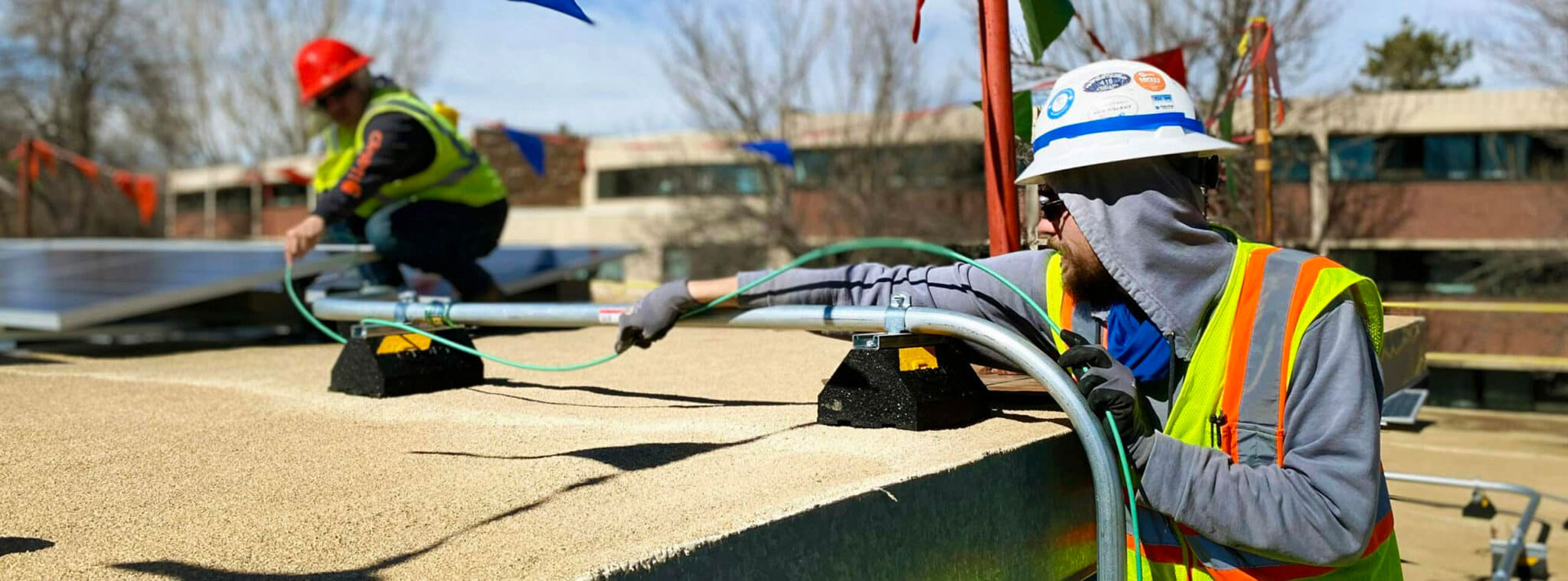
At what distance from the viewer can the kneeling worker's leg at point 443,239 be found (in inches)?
253

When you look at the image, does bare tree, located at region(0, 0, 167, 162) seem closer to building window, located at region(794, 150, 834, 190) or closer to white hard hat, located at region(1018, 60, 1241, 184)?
building window, located at region(794, 150, 834, 190)

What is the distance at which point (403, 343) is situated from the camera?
3816 millimetres

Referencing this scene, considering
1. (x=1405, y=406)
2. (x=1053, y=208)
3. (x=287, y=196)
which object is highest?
(x=287, y=196)

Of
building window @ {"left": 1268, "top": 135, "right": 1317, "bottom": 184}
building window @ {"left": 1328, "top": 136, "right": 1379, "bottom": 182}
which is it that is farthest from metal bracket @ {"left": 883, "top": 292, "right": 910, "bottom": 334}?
building window @ {"left": 1328, "top": 136, "right": 1379, "bottom": 182}

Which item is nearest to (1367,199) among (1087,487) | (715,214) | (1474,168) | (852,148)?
(1474,168)

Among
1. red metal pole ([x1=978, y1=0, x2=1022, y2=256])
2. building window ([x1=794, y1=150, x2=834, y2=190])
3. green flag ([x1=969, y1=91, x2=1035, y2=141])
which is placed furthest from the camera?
building window ([x1=794, y1=150, x2=834, y2=190])

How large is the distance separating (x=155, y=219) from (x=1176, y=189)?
2235 inches

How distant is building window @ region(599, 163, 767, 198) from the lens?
3133cm

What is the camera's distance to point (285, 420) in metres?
3.32

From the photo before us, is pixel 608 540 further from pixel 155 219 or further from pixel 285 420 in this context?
pixel 155 219

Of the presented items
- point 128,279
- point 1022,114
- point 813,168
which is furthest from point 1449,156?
point 128,279

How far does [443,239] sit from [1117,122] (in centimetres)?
472

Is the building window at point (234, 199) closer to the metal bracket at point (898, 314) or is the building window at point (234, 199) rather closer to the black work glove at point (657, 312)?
the black work glove at point (657, 312)

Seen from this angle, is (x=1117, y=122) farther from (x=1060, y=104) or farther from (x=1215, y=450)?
(x=1215, y=450)
